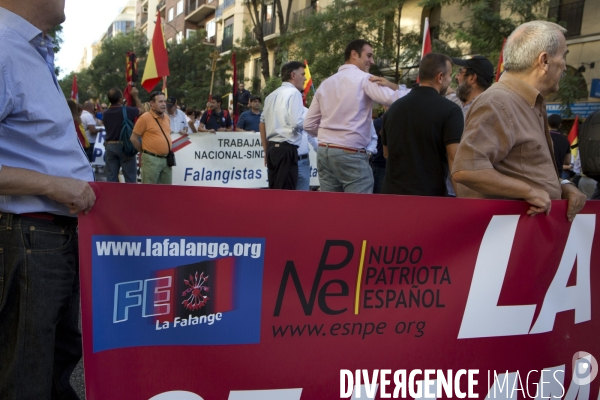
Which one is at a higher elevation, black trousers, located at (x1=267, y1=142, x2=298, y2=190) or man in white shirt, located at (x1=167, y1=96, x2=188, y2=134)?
man in white shirt, located at (x1=167, y1=96, x2=188, y2=134)

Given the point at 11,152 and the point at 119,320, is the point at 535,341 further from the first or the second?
the point at 11,152

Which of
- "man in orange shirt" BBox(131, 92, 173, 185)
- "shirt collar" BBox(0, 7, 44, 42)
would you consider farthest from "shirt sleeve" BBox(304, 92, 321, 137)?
"shirt collar" BBox(0, 7, 44, 42)

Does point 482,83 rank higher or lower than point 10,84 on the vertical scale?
higher

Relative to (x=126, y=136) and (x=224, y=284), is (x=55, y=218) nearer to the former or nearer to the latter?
(x=224, y=284)

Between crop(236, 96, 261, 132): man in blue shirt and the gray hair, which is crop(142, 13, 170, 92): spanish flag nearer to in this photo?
crop(236, 96, 261, 132): man in blue shirt

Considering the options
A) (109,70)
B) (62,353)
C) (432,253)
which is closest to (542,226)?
(432,253)

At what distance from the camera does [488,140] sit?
2.79 metres

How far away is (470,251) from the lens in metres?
2.72

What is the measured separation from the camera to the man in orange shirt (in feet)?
28.4

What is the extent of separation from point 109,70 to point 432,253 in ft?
188

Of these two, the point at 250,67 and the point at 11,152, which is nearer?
the point at 11,152

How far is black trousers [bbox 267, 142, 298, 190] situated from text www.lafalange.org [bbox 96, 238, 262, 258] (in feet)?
14.2

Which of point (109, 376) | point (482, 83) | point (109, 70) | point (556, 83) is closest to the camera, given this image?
point (109, 376)

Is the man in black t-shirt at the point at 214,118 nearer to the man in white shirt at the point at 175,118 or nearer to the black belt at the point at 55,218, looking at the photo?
the man in white shirt at the point at 175,118
